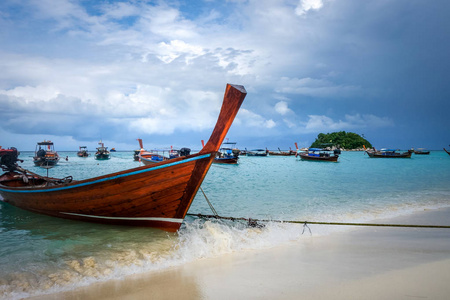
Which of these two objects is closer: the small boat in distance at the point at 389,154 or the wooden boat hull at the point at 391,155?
the small boat in distance at the point at 389,154

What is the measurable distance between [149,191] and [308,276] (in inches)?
140

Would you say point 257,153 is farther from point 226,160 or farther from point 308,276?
point 308,276

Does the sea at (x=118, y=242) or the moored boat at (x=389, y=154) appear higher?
the moored boat at (x=389, y=154)

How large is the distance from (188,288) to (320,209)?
784 cm

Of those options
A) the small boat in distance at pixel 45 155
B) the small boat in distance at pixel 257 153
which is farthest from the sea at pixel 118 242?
the small boat in distance at pixel 257 153

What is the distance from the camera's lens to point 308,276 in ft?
13.1

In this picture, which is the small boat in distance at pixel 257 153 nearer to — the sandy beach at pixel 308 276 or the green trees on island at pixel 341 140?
the green trees on island at pixel 341 140

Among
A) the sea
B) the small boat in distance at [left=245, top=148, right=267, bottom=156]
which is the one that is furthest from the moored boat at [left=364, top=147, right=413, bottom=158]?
the sea

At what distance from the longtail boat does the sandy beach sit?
1682 millimetres

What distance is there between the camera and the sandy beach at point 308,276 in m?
3.49

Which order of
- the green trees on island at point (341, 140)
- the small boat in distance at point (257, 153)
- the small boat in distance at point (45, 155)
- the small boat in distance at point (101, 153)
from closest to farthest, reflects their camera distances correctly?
the small boat in distance at point (45, 155)
the small boat in distance at point (101, 153)
the small boat in distance at point (257, 153)
the green trees on island at point (341, 140)

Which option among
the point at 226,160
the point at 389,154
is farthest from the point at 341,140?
the point at 226,160

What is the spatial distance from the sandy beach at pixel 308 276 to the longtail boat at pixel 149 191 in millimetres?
1682

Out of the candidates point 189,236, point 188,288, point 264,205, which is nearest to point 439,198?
point 264,205
